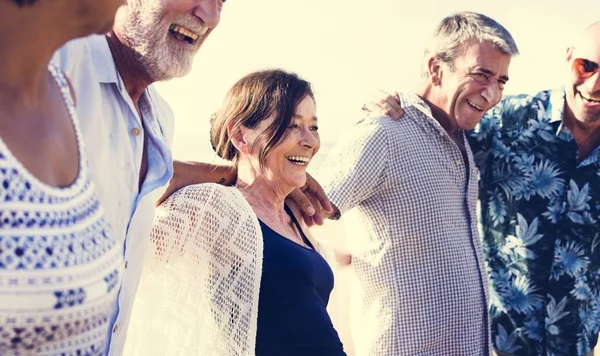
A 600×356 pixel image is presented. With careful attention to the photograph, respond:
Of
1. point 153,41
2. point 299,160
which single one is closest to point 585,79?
point 299,160

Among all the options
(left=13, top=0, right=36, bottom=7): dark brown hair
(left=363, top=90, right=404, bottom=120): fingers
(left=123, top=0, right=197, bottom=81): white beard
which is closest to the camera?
(left=13, top=0, right=36, bottom=7): dark brown hair

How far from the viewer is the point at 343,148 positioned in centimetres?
311

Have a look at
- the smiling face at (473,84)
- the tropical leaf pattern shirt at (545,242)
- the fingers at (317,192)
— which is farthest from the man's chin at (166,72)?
the tropical leaf pattern shirt at (545,242)

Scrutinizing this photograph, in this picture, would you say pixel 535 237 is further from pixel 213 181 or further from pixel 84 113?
pixel 84 113

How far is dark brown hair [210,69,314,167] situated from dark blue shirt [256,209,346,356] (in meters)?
0.37

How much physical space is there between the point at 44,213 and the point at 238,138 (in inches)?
60.3

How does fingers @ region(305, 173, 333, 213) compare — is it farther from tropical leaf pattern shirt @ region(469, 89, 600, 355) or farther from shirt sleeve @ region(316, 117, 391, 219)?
tropical leaf pattern shirt @ region(469, 89, 600, 355)

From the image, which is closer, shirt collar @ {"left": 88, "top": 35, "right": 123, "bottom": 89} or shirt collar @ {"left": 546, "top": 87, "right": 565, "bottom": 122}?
shirt collar @ {"left": 88, "top": 35, "right": 123, "bottom": 89}

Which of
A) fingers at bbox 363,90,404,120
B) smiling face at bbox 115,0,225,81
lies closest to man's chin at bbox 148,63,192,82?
smiling face at bbox 115,0,225,81

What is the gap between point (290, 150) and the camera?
2.69 meters

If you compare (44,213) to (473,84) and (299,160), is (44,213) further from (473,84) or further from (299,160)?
(473,84)

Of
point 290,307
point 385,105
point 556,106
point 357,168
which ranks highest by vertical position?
point 556,106

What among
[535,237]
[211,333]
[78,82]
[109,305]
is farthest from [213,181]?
[535,237]

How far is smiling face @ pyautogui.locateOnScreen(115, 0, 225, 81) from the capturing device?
7.06 feet
